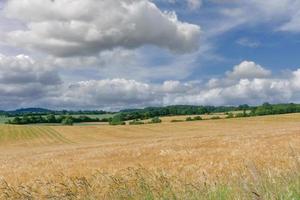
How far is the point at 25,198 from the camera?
6762 millimetres

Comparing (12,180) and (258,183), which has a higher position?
(258,183)

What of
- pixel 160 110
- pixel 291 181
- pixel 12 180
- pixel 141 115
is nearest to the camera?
pixel 291 181

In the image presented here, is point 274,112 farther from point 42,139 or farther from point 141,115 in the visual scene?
point 42,139

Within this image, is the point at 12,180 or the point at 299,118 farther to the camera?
the point at 299,118

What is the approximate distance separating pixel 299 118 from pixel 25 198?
306 ft

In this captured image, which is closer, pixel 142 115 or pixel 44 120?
pixel 142 115

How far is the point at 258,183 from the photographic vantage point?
201 inches

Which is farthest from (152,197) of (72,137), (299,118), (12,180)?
(299,118)

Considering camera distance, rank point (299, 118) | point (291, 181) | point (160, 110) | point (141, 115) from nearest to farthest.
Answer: point (291, 181)
point (299, 118)
point (141, 115)
point (160, 110)

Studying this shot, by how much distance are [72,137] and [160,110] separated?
258ft

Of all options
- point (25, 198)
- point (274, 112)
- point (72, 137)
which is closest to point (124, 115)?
point (274, 112)

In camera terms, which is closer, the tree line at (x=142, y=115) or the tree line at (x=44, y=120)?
the tree line at (x=142, y=115)

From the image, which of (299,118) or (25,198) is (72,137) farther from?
(25,198)

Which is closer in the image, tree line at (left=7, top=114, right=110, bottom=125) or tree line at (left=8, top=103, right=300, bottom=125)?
tree line at (left=8, top=103, right=300, bottom=125)
